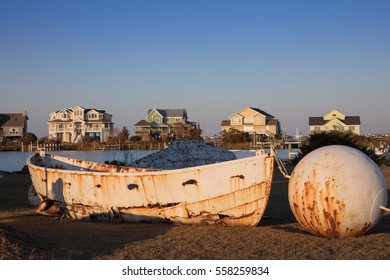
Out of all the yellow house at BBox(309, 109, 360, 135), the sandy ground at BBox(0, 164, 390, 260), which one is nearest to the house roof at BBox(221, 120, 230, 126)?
the yellow house at BBox(309, 109, 360, 135)

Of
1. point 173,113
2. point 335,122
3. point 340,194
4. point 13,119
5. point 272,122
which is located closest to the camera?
point 340,194

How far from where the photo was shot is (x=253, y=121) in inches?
3893

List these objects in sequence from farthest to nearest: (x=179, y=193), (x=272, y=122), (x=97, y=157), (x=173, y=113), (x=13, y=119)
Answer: (x=13, y=119)
(x=173, y=113)
(x=272, y=122)
(x=97, y=157)
(x=179, y=193)

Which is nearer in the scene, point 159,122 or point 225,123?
point 225,123

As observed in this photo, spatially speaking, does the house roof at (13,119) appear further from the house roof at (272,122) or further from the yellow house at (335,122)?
the yellow house at (335,122)

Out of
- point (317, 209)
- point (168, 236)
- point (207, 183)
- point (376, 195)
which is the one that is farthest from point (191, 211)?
point (376, 195)

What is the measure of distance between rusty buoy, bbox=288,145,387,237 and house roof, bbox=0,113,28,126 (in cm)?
11119

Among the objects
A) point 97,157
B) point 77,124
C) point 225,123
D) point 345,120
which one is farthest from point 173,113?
point 97,157

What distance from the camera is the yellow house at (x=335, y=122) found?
316 feet

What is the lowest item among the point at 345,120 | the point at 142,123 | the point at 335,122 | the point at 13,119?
the point at 335,122

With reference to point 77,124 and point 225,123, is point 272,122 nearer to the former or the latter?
point 225,123

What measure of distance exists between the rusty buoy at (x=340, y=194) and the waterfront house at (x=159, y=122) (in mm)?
96038

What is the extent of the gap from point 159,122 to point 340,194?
4081 inches

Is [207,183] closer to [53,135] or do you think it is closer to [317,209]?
[317,209]
